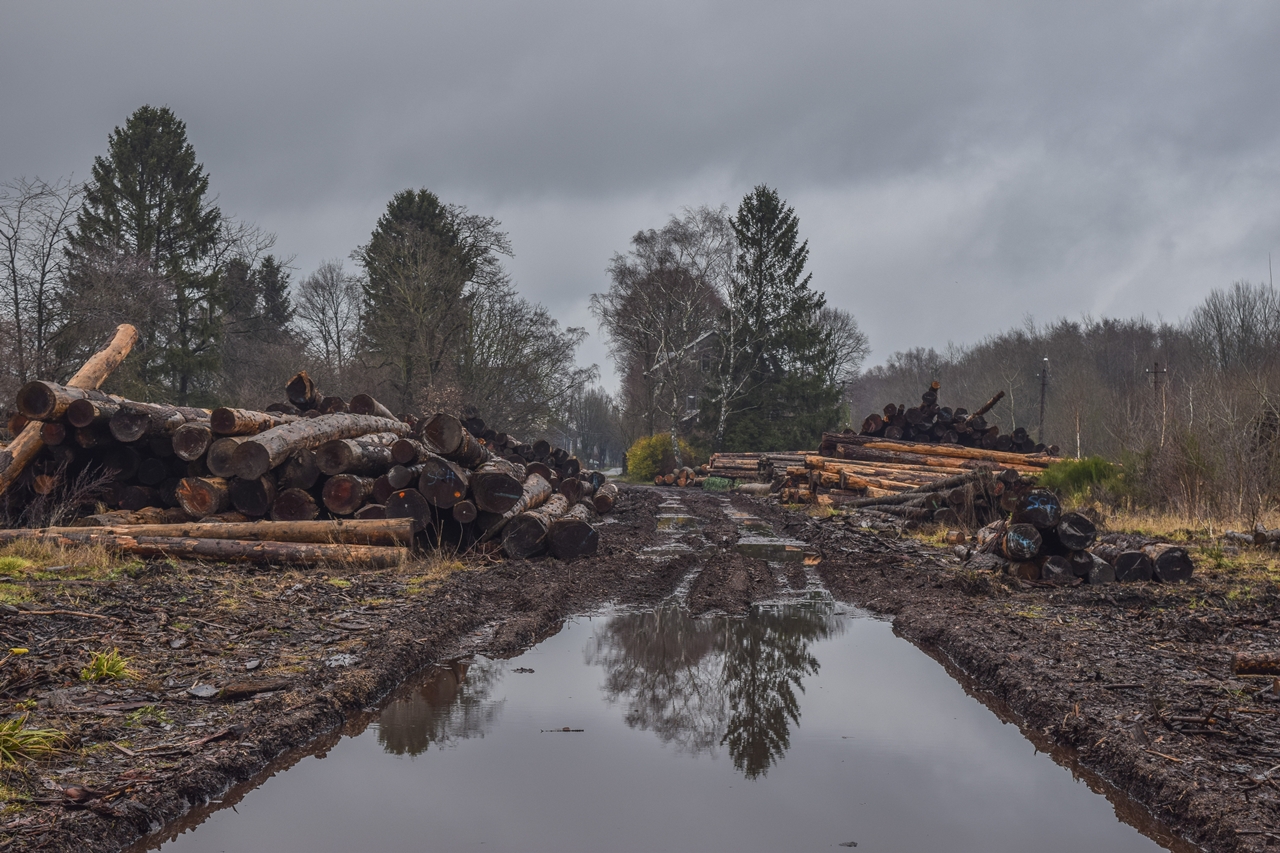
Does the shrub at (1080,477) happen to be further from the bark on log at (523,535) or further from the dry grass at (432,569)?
the dry grass at (432,569)

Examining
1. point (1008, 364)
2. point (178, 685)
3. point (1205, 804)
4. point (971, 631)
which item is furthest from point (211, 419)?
point (1008, 364)

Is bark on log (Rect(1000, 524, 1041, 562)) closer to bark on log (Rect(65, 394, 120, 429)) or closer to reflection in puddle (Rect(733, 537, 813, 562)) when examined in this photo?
reflection in puddle (Rect(733, 537, 813, 562))

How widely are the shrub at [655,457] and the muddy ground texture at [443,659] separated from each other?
28.8 meters

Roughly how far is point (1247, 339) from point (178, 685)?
49195 mm

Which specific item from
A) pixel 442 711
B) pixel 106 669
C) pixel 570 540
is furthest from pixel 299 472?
pixel 442 711

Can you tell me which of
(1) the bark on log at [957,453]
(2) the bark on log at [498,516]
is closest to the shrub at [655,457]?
(1) the bark on log at [957,453]

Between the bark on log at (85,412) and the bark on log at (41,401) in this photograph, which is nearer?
the bark on log at (41,401)

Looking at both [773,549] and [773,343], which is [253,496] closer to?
[773,549]

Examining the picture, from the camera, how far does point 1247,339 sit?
138 feet

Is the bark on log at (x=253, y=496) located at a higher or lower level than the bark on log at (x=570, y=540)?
higher

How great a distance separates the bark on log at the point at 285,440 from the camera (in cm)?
1030

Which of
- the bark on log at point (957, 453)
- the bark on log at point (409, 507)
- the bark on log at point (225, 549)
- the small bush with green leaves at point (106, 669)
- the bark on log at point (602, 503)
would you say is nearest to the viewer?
the small bush with green leaves at point (106, 669)

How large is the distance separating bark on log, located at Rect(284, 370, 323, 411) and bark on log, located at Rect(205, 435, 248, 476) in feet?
14.3

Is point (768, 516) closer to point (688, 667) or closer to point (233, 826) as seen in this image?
point (688, 667)
